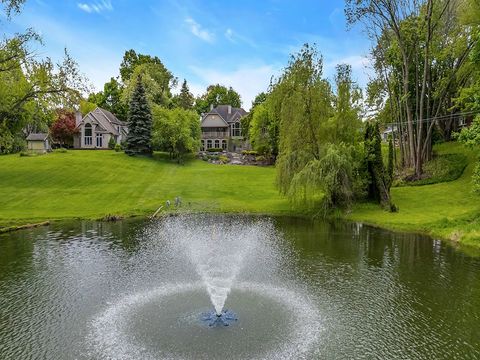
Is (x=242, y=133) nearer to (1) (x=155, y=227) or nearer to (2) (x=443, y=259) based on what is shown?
(1) (x=155, y=227)

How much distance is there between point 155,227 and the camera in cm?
3038

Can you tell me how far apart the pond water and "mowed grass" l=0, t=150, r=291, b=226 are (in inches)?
315

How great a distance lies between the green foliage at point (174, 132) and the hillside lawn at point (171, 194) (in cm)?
672

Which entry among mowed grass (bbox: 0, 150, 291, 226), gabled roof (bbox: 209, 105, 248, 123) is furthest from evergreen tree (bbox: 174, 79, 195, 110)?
mowed grass (bbox: 0, 150, 291, 226)

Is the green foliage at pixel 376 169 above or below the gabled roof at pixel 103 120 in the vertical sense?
below

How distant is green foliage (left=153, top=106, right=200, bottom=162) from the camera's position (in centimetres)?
6456

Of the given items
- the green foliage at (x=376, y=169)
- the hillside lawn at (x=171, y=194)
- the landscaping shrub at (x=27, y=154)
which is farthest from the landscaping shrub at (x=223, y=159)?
the green foliage at (x=376, y=169)

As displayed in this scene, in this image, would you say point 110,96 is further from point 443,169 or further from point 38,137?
point 443,169

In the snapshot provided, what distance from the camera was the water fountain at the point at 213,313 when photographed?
492 inches

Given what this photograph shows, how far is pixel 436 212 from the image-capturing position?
32.0 metres

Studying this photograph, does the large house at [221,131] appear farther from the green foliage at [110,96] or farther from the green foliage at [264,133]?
the green foliage at [110,96]

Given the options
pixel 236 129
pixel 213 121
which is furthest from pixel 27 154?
pixel 236 129

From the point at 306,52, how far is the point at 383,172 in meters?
11.7

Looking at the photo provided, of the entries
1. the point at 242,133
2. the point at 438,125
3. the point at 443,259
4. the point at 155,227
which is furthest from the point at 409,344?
the point at 242,133
